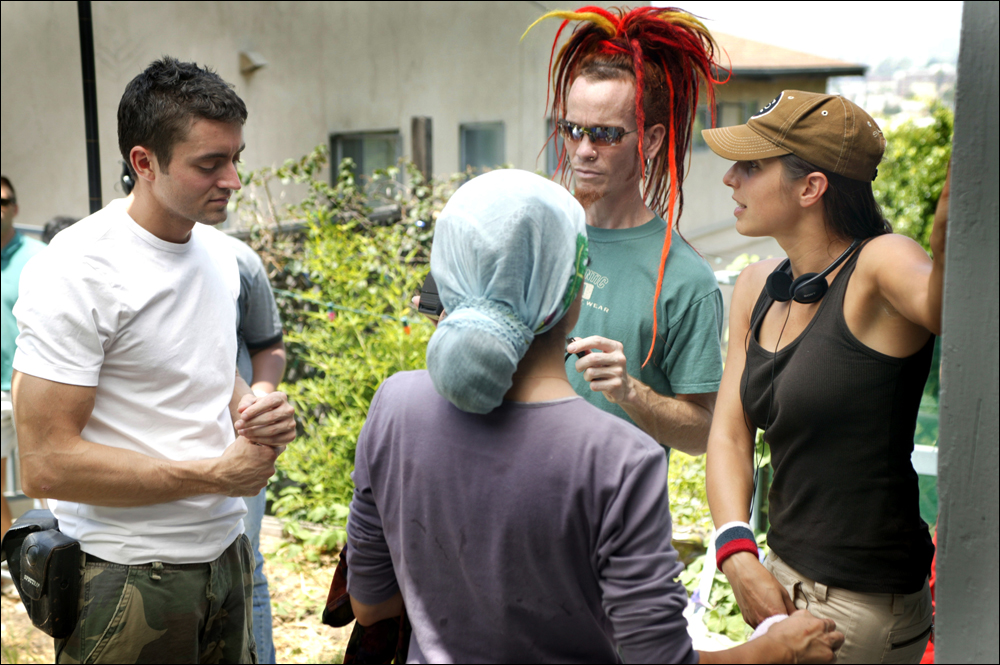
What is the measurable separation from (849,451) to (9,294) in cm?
427

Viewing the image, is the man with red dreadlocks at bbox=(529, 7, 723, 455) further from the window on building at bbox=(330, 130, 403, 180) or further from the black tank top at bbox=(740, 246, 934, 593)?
the window on building at bbox=(330, 130, 403, 180)

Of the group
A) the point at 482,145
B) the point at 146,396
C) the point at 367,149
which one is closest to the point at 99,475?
the point at 146,396

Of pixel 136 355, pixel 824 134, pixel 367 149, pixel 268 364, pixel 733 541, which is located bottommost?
pixel 733 541

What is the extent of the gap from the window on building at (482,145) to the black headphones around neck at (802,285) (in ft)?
25.8

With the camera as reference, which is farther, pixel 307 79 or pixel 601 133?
pixel 307 79

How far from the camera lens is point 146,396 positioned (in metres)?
2.20

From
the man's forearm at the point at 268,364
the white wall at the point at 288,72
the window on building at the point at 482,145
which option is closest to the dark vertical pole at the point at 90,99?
the man's forearm at the point at 268,364

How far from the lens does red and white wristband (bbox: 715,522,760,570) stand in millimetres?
1854

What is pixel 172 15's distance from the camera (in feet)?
22.6

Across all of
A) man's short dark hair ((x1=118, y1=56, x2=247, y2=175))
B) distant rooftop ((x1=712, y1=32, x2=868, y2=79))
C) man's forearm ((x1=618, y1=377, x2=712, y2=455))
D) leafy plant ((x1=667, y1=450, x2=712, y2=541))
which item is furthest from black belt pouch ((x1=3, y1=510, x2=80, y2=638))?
distant rooftop ((x1=712, y1=32, x2=868, y2=79))

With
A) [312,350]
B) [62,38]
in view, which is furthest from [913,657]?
[62,38]

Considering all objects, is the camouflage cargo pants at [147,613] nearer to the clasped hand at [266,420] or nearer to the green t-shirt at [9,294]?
→ the clasped hand at [266,420]

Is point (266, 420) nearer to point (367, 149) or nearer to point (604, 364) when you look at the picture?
point (604, 364)

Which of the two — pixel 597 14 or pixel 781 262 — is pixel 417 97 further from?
pixel 781 262
